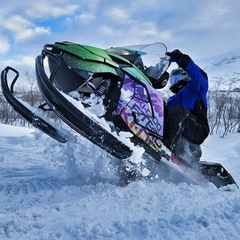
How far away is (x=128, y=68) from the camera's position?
2.81m

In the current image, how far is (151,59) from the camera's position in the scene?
3.26 meters

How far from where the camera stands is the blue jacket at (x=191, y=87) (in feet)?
10.4

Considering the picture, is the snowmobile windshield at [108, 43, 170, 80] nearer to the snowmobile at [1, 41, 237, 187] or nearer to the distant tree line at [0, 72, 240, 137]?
the snowmobile at [1, 41, 237, 187]

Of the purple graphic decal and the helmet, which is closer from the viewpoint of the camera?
the purple graphic decal

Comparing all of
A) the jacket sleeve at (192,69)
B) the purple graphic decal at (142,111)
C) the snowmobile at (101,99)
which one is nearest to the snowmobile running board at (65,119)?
the snowmobile at (101,99)

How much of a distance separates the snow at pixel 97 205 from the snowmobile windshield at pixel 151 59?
1.04m

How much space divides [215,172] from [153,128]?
3.89ft

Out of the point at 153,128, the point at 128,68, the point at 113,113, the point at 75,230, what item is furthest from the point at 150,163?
the point at 75,230

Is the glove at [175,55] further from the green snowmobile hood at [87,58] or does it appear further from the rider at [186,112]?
the green snowmobile hood at [87,58]

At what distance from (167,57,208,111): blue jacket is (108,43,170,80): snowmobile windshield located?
8.0 inches

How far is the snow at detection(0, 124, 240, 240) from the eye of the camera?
174cm

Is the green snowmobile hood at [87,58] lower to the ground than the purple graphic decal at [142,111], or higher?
higher

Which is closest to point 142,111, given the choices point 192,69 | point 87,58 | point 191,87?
point 87,58

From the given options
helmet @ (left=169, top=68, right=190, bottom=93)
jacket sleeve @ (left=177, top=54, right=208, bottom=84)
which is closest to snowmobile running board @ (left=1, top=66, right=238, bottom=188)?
jacket sleeve @ (left=177, top=54, right=208, bottom=84)
